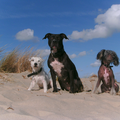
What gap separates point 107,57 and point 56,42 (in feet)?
5.44

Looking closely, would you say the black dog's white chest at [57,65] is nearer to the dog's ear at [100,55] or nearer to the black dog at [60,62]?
the black dog at [60,62]

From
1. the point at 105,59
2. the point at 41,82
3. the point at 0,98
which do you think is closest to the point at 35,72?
the point at 41,82

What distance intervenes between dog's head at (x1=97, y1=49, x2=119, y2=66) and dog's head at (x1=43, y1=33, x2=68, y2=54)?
1.27 metres

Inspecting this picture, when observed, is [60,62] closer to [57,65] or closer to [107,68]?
[57,65]

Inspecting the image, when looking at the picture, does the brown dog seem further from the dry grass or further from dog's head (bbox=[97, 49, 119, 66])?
the dry grass

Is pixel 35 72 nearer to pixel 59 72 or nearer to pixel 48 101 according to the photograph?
pixel 59 72

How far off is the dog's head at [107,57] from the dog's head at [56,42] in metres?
1.27

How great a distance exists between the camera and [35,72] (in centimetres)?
568

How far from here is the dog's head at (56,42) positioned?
465 centimetres

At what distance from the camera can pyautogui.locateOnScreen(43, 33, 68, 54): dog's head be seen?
15.3 feet

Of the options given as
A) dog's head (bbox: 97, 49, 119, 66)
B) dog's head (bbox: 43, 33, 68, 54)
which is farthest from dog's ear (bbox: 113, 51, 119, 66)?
dog's head (bbox: 43, 33, 68, 54)

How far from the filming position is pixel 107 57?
475 cm

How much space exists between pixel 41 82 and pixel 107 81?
2361 millimetres

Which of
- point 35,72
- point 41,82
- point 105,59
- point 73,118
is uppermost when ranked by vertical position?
point 105,59
